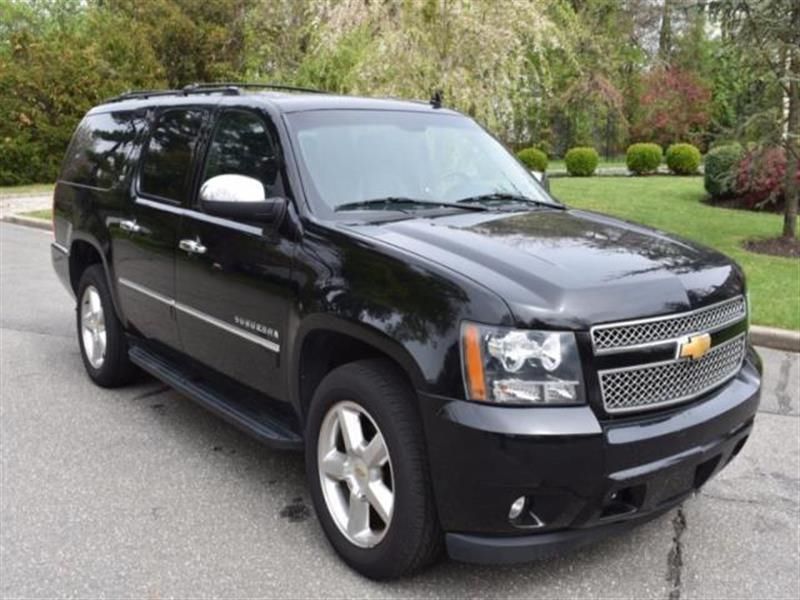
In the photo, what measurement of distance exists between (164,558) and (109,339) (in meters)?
2.30

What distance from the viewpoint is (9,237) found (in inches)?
518

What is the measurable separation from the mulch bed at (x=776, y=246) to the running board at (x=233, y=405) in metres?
8.62

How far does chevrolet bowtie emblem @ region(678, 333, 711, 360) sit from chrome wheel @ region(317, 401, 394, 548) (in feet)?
3.81

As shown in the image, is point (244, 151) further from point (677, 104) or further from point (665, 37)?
point (665, 37)

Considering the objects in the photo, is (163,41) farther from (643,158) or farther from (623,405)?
(623,405)

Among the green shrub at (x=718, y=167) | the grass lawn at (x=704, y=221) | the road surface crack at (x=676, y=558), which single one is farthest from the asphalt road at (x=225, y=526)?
the green shrub at (x=718, y=167)

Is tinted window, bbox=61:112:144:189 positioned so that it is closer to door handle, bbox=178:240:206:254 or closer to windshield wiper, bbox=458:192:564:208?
door handle, bbox=178:240:206:254

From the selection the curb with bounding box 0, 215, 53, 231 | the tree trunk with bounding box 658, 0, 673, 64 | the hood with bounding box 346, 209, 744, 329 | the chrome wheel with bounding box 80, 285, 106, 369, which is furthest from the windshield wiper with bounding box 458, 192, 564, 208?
the tree trunk with bounding box 658, 0, 673, 64

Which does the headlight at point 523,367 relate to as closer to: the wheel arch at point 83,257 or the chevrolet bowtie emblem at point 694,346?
the chevrolet bowtie emblem at point 694,346

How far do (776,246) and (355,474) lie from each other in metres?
9.42

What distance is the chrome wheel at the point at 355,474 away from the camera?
3.06 metres

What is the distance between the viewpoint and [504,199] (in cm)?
419

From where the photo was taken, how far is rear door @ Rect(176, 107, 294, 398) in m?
3.59

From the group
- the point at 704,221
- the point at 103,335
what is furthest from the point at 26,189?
the point at 103,335
